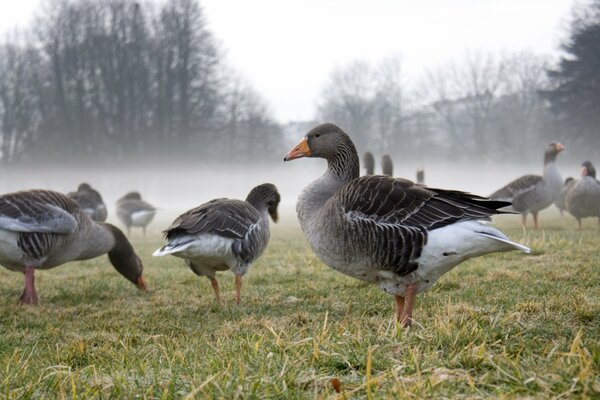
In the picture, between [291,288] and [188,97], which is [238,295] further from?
[188,97]

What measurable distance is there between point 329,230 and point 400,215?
636 millimetres

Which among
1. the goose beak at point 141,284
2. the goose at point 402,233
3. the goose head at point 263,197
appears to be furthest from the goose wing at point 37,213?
the goose at point 402,233

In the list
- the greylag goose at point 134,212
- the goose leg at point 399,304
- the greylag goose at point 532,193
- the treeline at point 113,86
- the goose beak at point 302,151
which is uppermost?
the treeline at point 113,86

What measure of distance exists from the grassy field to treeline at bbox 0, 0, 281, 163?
112 ft

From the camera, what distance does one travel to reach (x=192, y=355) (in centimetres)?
378

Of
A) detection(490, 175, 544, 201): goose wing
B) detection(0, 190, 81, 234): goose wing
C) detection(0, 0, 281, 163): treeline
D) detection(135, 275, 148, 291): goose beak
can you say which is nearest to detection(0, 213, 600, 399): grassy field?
detection(135, 275, 148, 291): goose beak

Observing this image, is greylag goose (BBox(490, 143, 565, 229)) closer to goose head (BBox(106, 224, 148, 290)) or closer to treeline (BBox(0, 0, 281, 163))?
goose head (BBox(106, 224, 148, 290))

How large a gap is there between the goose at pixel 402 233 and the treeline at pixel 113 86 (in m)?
38.3

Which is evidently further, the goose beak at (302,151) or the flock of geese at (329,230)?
the goose beak at (302,151)

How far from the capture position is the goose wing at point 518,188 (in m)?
14.8

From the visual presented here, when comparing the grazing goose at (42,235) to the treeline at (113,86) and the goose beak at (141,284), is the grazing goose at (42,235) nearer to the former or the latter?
the goose beak at (141,284)

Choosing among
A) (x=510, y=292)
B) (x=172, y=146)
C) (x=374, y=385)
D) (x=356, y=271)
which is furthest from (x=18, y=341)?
(x=172, y=146)

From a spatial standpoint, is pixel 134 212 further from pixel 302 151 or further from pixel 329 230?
pixel 329 230

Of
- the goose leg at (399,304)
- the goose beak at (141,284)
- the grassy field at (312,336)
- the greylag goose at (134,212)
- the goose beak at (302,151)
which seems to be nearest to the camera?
the grassy field at (312,336)
